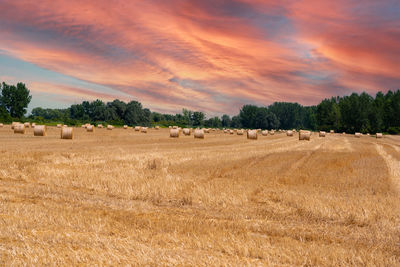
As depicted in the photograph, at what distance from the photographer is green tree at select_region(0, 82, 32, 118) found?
120750 millimetres

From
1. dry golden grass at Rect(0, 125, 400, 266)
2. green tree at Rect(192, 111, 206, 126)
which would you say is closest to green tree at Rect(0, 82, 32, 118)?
green tree at Rect(192, 111, 206, 126)

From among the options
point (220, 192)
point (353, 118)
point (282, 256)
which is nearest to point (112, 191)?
point (220, 192)

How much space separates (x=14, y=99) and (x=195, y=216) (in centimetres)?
13318

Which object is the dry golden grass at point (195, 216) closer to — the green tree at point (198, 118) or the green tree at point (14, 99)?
the green tree at point (14, 99)

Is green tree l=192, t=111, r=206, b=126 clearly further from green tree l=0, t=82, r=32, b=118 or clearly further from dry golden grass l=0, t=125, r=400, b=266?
dry golden grass l=0, t=125, r=400, b=266

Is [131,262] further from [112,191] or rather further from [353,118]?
[353,118]

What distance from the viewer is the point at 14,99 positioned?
121 m

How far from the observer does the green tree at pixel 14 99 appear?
396ft

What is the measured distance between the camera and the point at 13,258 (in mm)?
4312

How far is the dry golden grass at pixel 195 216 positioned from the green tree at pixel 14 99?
123846mm

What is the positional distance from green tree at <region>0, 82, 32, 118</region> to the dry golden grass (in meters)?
124

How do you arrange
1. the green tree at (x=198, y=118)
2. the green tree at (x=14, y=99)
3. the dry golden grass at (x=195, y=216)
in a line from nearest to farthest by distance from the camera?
the dry golden grass at (x=195, y=216) → the green tree at (x=14, y=99) → the green tree at (x=198, y=118)

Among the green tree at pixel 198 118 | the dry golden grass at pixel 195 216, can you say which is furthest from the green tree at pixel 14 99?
the dry golden grass at pixel 195 216

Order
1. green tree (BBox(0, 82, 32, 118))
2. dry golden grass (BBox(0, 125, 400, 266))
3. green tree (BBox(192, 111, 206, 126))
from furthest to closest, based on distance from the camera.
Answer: green tree (BBox(192, 111, 206, 126)), green tree (BBox(0, 82, 32, 118)), dry golden grass (BBox(0, 125, 400, 266))
